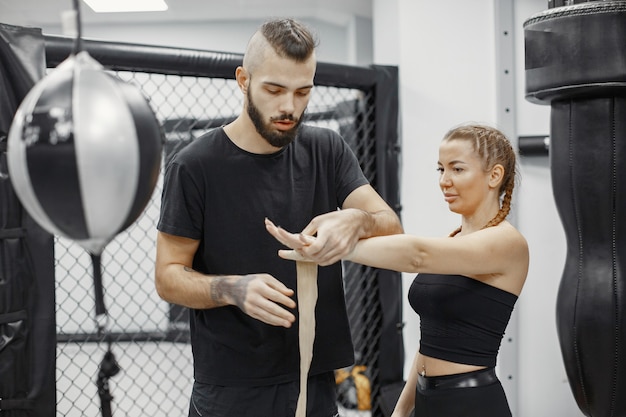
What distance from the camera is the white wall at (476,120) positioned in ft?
9.74

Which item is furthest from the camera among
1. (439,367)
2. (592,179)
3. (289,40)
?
(592,179)

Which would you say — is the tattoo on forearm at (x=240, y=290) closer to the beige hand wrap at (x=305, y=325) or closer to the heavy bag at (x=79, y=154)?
the beige hand wrap at (x=305, y=325)

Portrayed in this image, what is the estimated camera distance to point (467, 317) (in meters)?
1.57

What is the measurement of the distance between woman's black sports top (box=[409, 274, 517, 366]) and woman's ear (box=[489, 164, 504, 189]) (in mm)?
247

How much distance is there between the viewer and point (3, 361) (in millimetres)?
1992

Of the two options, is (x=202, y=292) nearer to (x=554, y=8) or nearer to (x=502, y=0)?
(x=554, y=8)

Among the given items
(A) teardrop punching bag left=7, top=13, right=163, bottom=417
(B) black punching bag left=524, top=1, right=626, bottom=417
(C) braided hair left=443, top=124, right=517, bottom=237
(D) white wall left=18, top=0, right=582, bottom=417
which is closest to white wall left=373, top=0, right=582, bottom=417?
(D) white wall left=18, top=0, right=582, bottom=417

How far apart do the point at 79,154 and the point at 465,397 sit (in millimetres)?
1025

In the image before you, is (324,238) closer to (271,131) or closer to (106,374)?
(271,131)

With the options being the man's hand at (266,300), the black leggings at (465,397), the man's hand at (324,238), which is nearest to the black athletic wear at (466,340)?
the black leggings at (465,397)

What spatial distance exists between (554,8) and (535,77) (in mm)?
224

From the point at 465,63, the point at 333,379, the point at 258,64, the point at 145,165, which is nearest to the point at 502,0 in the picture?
the point at 465,63

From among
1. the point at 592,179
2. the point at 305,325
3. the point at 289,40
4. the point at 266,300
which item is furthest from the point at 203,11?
the point at 266,300

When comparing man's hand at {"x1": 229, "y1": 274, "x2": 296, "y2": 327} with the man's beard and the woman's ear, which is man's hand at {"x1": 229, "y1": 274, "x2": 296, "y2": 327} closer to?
the man's beard
